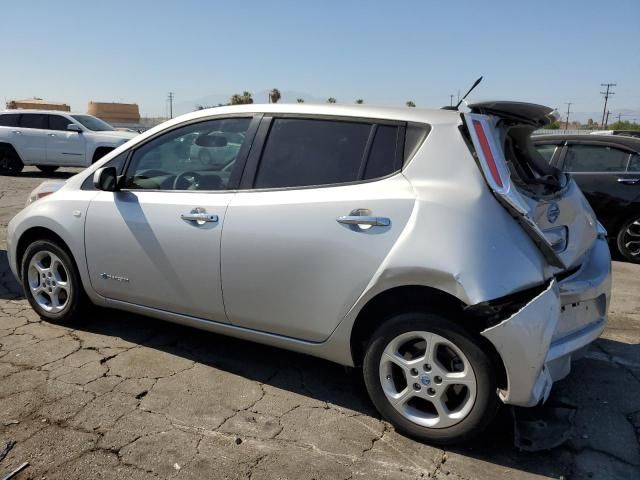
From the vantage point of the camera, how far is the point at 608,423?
3.12 m

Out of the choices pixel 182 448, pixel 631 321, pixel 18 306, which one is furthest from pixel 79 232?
pixel 631 321

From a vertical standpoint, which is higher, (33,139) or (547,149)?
(547,149)

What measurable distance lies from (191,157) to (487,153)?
6.47 ft

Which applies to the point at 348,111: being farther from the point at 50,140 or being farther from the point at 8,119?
the point at 8,119

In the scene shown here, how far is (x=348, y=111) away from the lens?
126 inches

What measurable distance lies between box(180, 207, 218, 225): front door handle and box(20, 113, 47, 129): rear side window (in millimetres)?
12742

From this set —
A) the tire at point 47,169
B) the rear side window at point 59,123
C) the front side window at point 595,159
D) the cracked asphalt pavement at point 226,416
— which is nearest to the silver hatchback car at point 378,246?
the cracked asphalt pavement at point 226,416

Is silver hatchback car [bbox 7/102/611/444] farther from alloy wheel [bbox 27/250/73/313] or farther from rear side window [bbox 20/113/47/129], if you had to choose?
rear side window [bbox 20/113/47/129]

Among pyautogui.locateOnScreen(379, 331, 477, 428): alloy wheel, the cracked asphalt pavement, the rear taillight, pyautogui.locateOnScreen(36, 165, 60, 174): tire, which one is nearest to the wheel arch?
pyautogui.locateOnScreen(379, 331, 477, 428): alloy wheel

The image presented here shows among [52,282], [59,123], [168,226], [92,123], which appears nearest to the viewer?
[168,226]

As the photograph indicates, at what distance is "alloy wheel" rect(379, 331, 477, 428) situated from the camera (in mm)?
2721

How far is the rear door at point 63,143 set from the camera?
13906 millimetres

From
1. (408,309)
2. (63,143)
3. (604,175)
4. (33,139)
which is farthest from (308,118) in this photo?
(33,139)

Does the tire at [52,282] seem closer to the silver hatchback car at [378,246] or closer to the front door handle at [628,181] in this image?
the silver hatchback car at [378,246]
